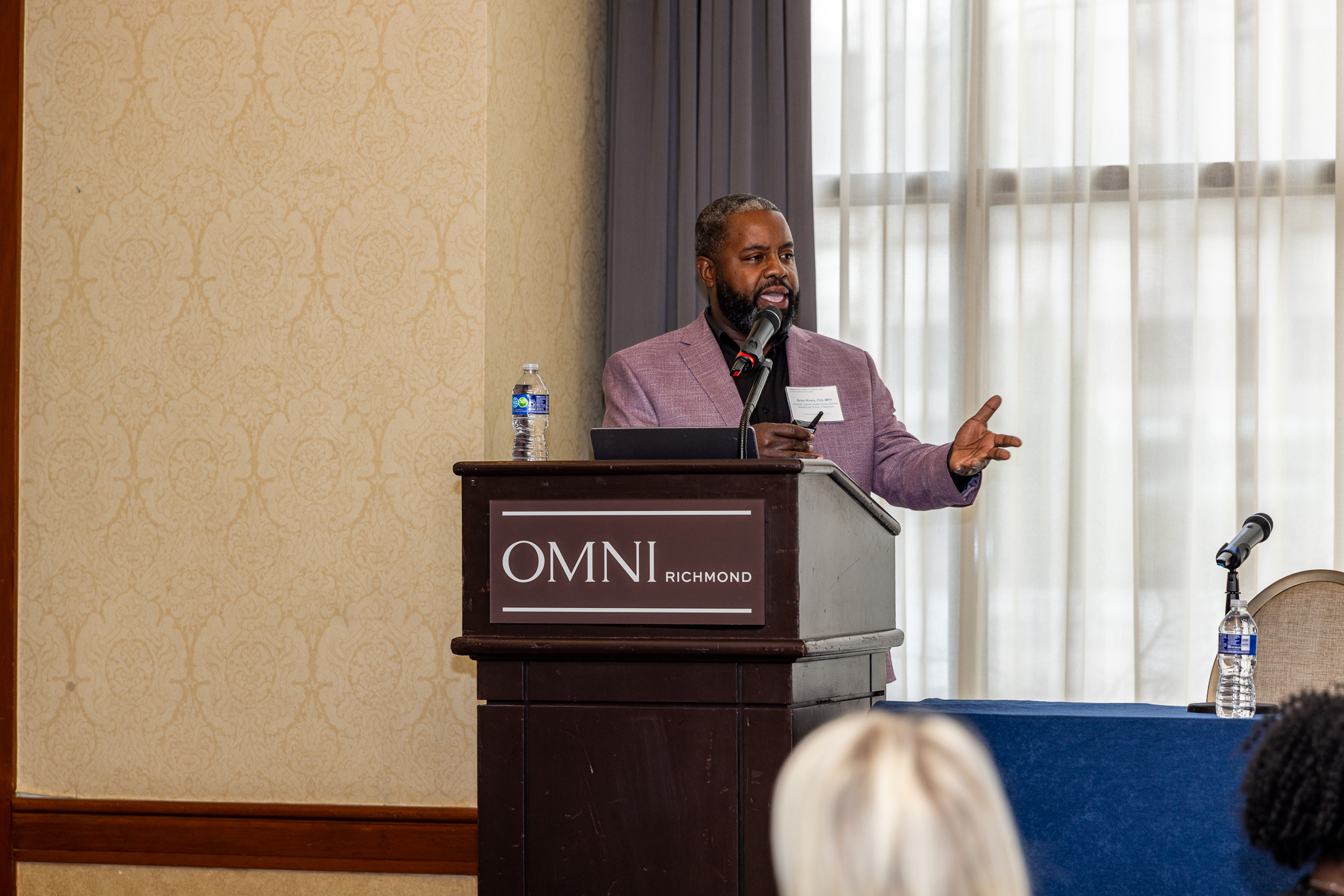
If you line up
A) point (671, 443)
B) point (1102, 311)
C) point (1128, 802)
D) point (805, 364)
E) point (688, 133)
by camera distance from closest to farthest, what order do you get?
point (1128, 802)
point (671, 443)
point (805, 364)
point (1102, 311)
point (688, 133)

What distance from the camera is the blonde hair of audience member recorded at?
1.96ft

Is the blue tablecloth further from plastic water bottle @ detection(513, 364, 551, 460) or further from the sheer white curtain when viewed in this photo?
the sheer white curtain

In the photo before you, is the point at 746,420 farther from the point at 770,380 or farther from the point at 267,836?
the point at 267,836

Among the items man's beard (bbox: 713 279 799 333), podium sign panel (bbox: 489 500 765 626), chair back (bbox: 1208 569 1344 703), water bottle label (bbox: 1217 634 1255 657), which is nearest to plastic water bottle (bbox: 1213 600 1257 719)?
water bottle label (bbox: 1217 634 1255 657)

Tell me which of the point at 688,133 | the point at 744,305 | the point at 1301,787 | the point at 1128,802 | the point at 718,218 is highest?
the point at 688,133

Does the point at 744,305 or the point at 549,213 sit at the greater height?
the point at 549,213

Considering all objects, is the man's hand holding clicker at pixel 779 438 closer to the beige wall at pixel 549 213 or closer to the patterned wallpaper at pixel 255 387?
the beige wall at pixel 549 213

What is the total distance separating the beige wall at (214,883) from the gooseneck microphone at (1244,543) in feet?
6.28

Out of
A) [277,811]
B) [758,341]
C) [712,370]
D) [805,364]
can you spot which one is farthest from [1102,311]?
[277,811]

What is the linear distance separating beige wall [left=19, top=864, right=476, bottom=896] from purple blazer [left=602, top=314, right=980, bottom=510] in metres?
1.24

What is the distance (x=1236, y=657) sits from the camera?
2107 millimetres

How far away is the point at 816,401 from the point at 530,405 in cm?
85

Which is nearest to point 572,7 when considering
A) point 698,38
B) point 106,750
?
point 698,38

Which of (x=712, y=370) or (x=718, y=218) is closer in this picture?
(x=712, y=370)
